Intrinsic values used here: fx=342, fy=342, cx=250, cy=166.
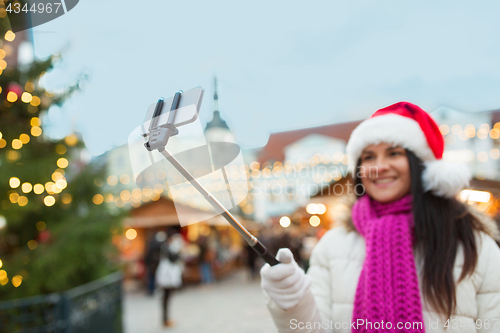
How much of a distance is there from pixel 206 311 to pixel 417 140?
629 cm

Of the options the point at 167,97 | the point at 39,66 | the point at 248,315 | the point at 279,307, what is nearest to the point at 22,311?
the point at 39,66

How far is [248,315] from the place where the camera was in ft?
19.9

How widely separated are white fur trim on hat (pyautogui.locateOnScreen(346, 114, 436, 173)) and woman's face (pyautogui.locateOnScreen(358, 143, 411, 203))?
3 centimetres

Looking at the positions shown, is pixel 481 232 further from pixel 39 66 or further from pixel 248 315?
pixel 248 315

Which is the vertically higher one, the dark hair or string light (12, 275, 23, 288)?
the dark hair

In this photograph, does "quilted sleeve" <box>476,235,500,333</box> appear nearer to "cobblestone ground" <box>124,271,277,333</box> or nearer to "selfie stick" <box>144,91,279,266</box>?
"selfie stick" <box>144,91,279,266</box>

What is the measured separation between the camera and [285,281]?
119 cm

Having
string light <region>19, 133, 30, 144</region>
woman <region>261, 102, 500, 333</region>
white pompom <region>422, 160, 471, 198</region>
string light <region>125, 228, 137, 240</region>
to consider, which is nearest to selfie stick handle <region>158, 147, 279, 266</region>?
woman <region>261, 102, 500, 333</region>

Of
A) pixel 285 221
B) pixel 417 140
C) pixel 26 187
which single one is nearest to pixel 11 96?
pixel 26 187

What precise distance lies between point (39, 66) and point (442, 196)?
4.56m

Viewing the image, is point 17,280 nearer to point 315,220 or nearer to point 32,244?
point 32,244

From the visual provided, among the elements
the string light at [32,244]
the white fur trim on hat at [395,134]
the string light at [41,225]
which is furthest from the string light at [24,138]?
the white fur trim on hat at [395,134]

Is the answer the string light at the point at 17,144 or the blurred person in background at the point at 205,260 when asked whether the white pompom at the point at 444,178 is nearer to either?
the string light at the point at 17,144

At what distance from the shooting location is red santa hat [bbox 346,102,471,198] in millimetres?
1420
